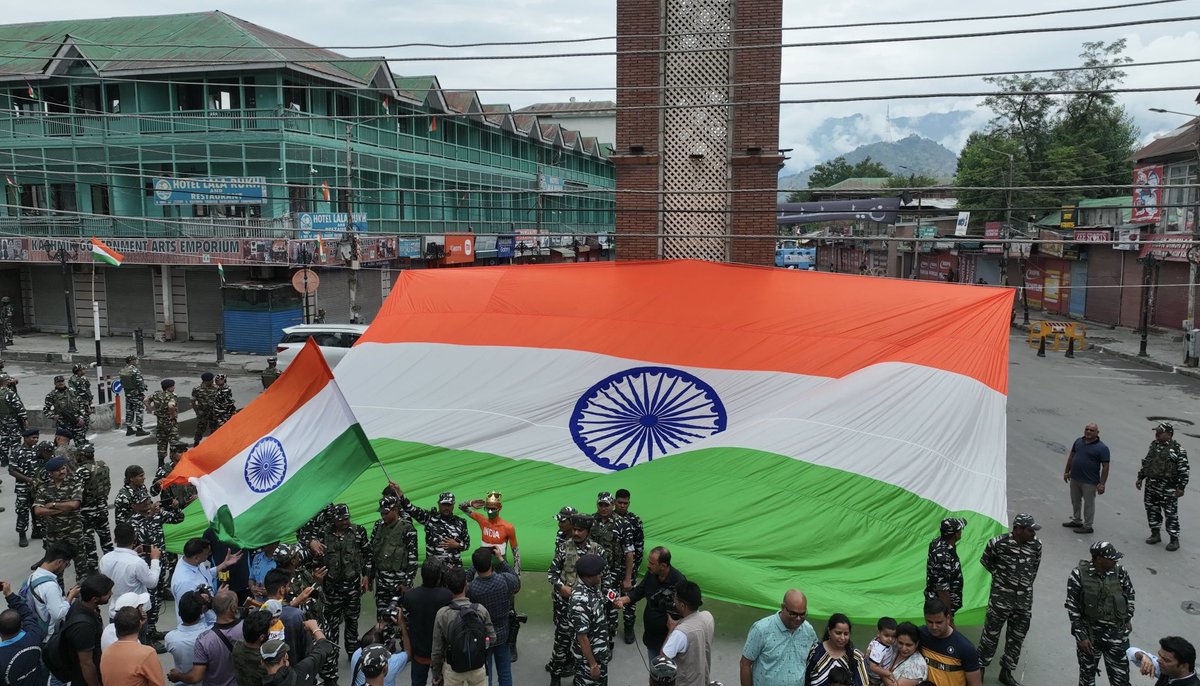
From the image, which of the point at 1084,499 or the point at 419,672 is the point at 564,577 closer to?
the point at 419,672

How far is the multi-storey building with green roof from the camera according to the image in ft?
94.0

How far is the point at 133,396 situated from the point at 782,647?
16188mm

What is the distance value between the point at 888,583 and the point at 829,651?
110 inches

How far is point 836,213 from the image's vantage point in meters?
32.5

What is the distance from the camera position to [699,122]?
1448 centimetres

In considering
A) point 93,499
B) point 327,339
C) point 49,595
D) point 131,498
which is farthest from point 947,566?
point 327,339

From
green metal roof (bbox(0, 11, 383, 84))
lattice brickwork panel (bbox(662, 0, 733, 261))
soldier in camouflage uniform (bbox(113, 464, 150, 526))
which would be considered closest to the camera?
soldier in camouflage uniform (bbox(113, 464, 150, 526))

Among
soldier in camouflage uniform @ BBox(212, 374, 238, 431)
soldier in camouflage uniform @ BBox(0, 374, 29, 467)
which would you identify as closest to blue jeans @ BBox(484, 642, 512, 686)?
soldier in camouflage uniform @ BBox(212, 374, 238, 431)

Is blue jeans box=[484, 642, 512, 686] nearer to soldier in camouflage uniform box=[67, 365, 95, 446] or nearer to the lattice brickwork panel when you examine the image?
the lattice brickwork panel

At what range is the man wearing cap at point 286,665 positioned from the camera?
545 cm

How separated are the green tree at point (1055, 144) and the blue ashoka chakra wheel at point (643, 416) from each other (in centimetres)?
4708

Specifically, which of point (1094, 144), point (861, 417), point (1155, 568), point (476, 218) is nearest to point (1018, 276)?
point (1094, 144)

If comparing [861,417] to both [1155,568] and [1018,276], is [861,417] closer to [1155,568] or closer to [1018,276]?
[1155,568]

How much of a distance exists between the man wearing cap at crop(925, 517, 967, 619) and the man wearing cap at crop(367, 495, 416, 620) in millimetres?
5001
